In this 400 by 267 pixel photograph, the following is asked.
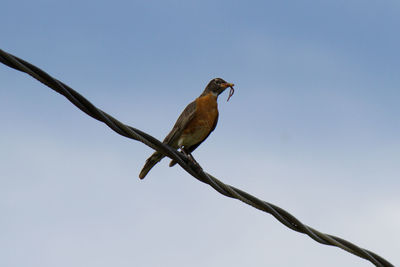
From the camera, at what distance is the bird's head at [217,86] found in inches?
371

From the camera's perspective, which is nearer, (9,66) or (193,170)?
(9,66)

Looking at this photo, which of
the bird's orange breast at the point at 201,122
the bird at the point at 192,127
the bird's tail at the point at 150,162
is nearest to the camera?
the bird's tail at the point at 150,162

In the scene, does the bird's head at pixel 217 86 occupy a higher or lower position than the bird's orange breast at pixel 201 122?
higher

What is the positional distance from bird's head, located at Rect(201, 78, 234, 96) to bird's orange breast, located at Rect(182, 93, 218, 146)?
342 mm

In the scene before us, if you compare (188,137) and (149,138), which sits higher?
(188,137)

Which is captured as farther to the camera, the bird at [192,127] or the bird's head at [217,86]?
the bird's head at [217,86]

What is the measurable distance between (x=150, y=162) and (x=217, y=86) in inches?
79.7

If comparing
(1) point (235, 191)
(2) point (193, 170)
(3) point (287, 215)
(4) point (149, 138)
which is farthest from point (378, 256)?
(4) point (149, 138)

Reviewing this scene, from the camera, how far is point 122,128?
4.62 m

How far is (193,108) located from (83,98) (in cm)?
456

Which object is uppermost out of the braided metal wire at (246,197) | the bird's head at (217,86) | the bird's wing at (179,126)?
the bird's head at (217,86)

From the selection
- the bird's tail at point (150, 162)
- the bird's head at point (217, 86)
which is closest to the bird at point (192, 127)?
the bird's tail at point (150, 162)

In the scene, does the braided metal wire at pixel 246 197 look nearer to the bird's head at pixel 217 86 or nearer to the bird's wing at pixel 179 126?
the bird's wing at pixel 179 126

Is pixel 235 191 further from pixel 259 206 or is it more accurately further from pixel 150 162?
pixel 150 162
